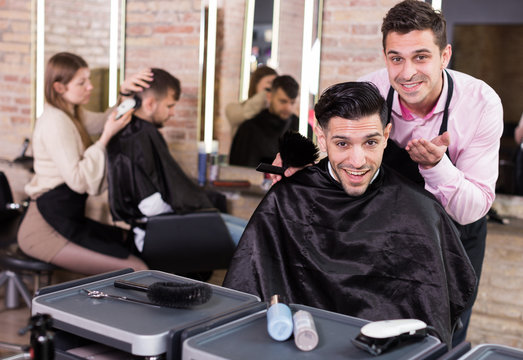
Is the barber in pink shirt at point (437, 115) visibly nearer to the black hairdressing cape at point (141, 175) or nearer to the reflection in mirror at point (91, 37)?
the black hairdressing cape at point (141, 175)

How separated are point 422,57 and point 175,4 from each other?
221 cm

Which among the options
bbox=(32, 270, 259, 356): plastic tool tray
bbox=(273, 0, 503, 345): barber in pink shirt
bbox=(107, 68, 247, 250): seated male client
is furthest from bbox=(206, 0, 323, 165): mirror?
bbox=(32, 270, 259, 356): plastic tool tray

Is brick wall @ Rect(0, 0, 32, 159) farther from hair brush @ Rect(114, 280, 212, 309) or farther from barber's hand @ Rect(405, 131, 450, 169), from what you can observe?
hair brush @ Rect(114, 280, 212, 309)

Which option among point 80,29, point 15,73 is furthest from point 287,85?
point 15,73

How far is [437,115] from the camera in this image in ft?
6.20

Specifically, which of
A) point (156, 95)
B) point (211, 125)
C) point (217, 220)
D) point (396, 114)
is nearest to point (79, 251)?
point (217, 220)

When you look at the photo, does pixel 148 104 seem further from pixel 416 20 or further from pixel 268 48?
pixel 416 20

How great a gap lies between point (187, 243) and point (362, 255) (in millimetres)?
1296

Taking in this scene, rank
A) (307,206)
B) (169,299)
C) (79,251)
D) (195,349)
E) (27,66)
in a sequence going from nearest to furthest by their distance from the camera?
(195,349) → (169,299) → (307,206) → (79,251) → (27,66)

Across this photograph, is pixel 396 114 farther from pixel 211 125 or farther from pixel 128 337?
pixel 211 125

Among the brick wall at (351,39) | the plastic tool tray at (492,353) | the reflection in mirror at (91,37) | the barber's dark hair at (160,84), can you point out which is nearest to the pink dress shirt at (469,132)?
the plastic tool tray at (492,353)

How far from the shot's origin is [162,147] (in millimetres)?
3014

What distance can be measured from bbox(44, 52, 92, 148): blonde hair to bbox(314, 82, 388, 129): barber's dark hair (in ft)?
5.76

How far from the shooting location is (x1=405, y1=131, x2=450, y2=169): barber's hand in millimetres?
1667
